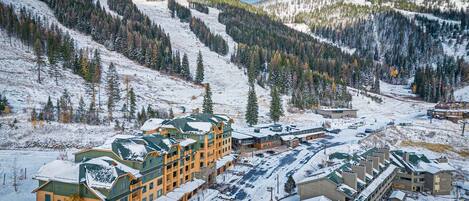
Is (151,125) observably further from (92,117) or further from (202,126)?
(92,117)

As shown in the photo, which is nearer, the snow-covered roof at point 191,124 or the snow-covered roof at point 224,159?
the snow-covered roof at point 191,124

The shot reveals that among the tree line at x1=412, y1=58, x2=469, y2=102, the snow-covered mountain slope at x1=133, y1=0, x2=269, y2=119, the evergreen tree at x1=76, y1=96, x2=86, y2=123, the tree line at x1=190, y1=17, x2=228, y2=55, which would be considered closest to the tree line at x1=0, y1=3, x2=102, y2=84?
the evergreen tree at x1=76, y1=96, x2=86, y2=123

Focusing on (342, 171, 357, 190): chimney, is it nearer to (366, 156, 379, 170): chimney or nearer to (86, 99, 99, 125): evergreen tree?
(366, 156, 379, 170): chimney

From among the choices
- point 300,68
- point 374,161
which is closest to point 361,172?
point 374,161

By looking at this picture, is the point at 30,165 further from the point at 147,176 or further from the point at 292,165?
the point at 292,165

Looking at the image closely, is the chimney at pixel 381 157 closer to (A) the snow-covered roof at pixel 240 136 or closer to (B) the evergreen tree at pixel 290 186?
(B) the evergreen tree at pixel 290 186

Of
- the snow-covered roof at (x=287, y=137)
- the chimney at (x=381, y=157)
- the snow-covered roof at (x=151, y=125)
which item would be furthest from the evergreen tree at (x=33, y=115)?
the chimney at (x=381, y=157)

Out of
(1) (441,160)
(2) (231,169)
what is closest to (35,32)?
(2) (231,169)
